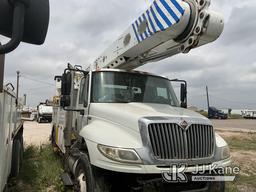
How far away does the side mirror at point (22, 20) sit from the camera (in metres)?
1.84

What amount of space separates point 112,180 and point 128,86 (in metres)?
2.07

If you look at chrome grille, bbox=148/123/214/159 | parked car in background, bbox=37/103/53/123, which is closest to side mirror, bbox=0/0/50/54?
chrome grille, bbox=148/123/214/159

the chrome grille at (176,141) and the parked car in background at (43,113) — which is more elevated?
the chrome grille at (176,141)

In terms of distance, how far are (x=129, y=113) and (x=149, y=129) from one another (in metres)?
0.57

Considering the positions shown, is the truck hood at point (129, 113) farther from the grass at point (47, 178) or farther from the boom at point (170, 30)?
the grass at point (47, 178)

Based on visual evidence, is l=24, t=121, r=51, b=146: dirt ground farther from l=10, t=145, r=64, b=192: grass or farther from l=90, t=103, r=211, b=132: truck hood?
l=90, t=103, r=211, b=132: truck hood

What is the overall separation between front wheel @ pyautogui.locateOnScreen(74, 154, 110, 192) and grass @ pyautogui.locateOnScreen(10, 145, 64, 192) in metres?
1.66

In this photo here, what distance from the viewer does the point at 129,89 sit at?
19.7ft

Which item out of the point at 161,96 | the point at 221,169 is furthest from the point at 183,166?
the point at 161,96

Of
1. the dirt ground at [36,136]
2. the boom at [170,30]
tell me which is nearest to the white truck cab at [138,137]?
the boom at [170,30]

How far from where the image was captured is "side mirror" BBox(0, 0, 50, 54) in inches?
72.6

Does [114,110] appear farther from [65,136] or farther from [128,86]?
[65,136]

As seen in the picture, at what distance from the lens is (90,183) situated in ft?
14.5

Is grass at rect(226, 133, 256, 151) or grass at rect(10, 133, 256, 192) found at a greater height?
grass at rect(10, 133, 256, 192)
